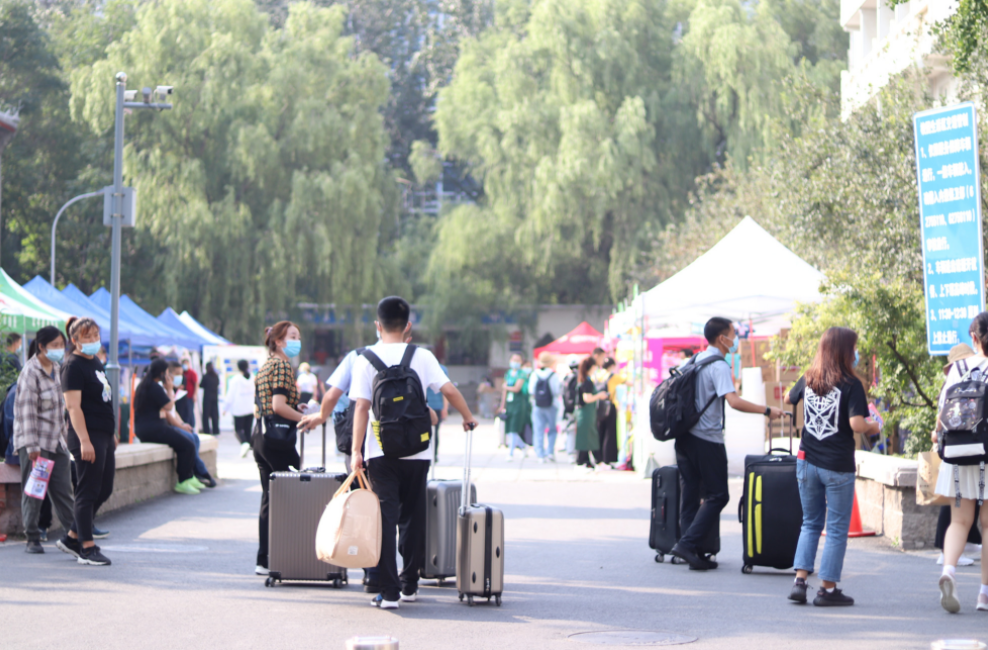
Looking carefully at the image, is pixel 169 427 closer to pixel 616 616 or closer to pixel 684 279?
pixel 684 279

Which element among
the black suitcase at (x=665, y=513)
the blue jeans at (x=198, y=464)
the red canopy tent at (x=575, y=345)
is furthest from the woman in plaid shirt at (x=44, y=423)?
the red canopy tent at (x=575, y=345)

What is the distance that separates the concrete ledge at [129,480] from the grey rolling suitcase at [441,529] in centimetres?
399

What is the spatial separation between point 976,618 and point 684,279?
10.1m

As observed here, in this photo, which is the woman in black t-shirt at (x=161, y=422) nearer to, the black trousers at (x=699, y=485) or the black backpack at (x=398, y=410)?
the black trousers at (x=699, y=485)

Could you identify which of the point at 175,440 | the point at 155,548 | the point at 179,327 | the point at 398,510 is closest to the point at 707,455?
the point at 398,510

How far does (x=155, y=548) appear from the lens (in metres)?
9.84

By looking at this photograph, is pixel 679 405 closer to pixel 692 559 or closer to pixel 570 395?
pixel 692 559

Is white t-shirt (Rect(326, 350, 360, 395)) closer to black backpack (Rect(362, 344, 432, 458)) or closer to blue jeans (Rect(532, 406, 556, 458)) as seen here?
black backpack (Rect(362, 344, 432, 458))

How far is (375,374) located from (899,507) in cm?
502

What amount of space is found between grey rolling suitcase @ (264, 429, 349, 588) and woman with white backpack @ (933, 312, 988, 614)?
3.58 metres

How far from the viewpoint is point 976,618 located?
701 cm

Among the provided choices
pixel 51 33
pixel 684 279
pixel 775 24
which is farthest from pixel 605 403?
pixel 51 33

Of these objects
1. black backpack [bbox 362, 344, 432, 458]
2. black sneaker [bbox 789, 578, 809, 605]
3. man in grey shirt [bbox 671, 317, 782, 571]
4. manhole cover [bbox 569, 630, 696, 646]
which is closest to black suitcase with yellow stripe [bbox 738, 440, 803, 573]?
man in grey shirt [bbox 671, 317, 782, 571]

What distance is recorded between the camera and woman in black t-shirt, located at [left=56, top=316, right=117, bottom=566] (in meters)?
8.74
